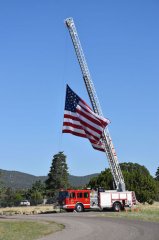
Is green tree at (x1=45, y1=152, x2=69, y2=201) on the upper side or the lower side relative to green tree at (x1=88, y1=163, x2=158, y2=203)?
upper

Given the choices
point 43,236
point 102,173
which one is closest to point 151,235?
point 43,236

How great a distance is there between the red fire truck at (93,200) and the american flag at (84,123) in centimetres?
528

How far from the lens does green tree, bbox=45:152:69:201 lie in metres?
124

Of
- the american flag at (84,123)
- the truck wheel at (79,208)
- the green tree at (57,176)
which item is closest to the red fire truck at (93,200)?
the truck wheel at (79,208)

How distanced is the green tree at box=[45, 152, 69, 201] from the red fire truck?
7506cm

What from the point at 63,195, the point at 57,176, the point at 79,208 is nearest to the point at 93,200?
the point at 79,208

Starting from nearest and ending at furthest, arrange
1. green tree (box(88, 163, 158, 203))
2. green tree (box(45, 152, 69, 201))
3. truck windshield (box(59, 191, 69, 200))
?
truck windshield (box(59, 191, 69, 200)), green tree (box(88, 163, 158, 203)), green tree (box(45, 152, 69, 201))

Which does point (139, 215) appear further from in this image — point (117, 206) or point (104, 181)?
point (104, 181)

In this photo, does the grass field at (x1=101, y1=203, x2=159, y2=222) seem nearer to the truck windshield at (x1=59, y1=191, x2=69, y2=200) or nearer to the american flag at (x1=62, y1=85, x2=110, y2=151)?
the truck windshield at (x1=59, y1=191, x2=69, y2=200)

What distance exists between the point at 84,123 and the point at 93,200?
8509 millimetres

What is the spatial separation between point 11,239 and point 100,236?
438 centimetres

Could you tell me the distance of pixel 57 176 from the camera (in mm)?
125312

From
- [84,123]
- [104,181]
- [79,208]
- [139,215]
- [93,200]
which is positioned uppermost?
[84,123]

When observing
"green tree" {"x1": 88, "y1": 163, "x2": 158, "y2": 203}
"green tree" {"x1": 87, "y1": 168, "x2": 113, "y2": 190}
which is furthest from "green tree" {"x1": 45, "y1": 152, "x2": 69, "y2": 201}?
"green tree" {"x1": 88, "y1": 163, "x2": 158, "y2": 203}
